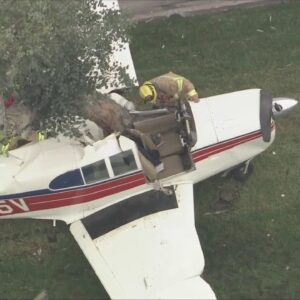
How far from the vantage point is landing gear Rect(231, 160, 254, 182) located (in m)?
10.6

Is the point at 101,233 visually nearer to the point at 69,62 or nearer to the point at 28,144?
the point at 28,144

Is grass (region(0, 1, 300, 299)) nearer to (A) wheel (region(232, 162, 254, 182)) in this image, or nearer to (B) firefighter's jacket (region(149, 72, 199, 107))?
(A) wheel (region(232, 162, 254, 182))

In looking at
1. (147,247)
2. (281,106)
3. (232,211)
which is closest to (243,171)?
(232,211)

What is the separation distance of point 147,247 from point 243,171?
9.57ft

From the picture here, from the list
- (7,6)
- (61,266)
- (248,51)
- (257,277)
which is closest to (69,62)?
(7,6)

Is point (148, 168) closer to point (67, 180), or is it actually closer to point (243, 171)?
point (67, 180)

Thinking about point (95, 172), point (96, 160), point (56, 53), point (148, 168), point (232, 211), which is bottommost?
point (232, 211)

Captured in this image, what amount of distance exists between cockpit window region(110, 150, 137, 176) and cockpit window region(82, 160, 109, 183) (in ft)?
0.56

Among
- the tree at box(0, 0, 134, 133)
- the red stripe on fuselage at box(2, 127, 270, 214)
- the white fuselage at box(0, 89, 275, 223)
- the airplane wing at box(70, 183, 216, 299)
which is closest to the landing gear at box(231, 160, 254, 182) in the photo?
the white fuselage at box(0, 89, 275, 223)

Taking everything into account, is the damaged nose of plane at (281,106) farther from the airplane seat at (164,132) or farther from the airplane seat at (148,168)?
the airplane seat at (148,168)

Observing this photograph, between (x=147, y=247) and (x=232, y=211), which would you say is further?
(x=232, y=211)

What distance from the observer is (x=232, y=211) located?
1027cm

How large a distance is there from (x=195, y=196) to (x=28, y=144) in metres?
3.40

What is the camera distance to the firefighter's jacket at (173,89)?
10141 mm
